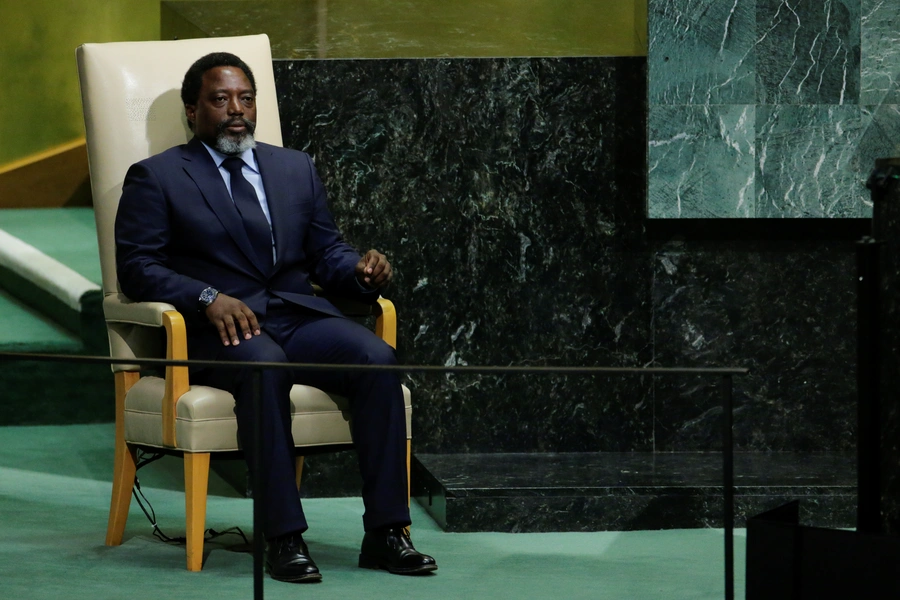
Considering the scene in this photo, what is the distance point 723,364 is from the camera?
414 cm

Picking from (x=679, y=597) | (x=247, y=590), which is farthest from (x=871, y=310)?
(x=247, y=590)

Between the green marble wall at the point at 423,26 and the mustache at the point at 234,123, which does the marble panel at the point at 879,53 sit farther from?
the mustache at the point at 234,123

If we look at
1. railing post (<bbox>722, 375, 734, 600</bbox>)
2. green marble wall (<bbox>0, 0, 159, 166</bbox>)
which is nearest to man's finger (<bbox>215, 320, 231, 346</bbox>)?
railing post (<bbox>722, 375, 734, 600</bbox>)

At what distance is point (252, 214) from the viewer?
335cm

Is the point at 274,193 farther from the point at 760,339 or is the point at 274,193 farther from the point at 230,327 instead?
the point at 760,339

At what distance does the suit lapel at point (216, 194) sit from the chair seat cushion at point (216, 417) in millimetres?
392

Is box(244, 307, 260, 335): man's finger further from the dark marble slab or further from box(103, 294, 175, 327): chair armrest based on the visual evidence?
the dark marble slab

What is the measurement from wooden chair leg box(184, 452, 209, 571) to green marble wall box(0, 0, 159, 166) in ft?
9.75

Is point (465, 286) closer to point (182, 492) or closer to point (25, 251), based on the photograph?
point (182, 492)

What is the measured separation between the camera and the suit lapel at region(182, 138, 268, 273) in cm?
329

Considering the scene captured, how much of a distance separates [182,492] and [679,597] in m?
1.73

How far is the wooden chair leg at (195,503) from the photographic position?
2996mm

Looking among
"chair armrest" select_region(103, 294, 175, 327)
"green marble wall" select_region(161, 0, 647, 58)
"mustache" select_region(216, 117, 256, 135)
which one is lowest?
"chair armrest" select_region(103, 294, 175, 327)

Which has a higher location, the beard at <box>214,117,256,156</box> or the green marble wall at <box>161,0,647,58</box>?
the green marble wall at <box>161,0,647,58</box>
